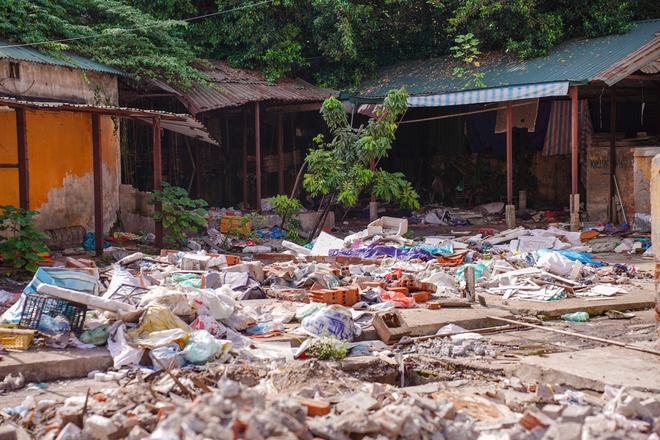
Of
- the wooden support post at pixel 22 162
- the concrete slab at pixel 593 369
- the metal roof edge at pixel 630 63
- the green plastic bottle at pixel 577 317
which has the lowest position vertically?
the green plastic bottle at pixel 577 317

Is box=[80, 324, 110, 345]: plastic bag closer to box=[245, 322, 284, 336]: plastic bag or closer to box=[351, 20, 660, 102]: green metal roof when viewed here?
box=[245, 322, 284, 336]: plastic bag

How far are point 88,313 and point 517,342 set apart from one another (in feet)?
14.0

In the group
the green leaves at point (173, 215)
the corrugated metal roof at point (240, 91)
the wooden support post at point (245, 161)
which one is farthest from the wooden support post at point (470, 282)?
the wooden support post at point (245, 161)

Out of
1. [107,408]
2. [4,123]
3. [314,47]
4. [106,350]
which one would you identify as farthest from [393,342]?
[314,47]

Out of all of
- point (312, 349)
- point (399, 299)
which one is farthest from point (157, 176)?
point (312, 349)

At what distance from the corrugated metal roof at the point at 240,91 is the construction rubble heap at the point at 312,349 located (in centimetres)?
474

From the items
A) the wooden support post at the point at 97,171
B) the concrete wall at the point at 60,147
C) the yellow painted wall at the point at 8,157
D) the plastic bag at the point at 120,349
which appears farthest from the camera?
the concrete wall at the point at 60,147

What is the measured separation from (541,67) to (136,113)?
8.53 m

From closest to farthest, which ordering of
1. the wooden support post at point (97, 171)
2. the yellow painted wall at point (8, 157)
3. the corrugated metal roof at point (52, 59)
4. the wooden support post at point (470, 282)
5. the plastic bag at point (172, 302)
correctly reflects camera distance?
the plastic bag at point (172, 302)
the wooden support post at point (470, 282)
the corrugated metal roof at point (52, 59)
the wooden support post at point (97, 171)
the yellow painted wall at point (8, 157)

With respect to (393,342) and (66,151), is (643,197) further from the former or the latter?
(66,151)

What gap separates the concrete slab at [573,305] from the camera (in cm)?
885

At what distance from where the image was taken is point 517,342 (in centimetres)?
747

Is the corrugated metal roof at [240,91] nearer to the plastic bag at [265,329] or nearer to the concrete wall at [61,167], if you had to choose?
the concrete wall at [61,167]

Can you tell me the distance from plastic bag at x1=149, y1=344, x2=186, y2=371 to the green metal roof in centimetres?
1043
